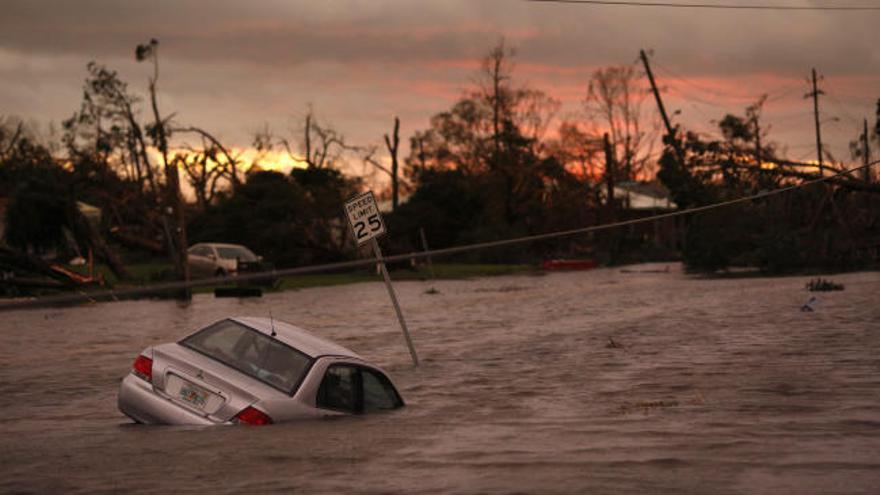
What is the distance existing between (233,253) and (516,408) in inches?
1503

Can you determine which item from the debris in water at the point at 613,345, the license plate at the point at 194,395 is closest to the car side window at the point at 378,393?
the license plate at the point at 194,395

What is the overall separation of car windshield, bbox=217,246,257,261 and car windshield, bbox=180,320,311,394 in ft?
128

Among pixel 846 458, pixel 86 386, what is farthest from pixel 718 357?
pixel 846 458

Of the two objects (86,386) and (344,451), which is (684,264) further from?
(344,451)

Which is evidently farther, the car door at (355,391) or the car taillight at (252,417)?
the car door at (355,391)

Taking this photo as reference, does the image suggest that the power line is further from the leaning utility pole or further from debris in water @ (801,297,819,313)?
the leaning utility pole

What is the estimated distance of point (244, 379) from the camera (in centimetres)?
1270

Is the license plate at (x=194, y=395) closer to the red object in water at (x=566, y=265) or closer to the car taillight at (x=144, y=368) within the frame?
the car taillight at (x=144, y=368)

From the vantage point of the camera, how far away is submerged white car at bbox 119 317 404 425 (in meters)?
12.3

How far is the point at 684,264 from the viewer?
214 ft

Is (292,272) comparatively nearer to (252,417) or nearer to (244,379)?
(244,379)

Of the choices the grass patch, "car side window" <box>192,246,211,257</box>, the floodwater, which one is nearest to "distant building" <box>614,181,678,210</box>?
the grass patch

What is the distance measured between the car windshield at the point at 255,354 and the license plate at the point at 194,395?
1.78 ft

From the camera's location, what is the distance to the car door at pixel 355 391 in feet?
43.5
